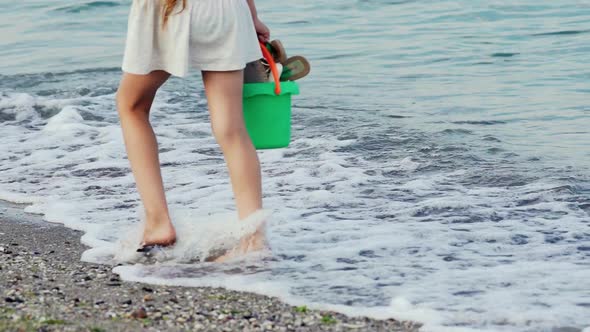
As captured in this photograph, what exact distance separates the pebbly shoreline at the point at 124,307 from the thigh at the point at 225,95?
709 mm

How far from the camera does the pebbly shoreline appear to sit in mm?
3638

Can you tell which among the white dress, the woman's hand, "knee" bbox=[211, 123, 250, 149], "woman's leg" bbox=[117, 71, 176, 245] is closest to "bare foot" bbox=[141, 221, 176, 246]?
"woman's leg" bbox=[117, 71, 176, 245]

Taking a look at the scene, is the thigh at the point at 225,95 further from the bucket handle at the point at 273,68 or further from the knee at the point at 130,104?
the knee at the point at 130,104

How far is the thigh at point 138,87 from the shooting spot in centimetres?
437

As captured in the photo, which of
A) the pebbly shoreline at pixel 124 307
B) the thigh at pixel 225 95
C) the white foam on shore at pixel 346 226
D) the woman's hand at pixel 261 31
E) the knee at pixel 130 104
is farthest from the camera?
the woman's hand at pixel 261 31

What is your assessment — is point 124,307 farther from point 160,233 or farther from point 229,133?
point 229,133

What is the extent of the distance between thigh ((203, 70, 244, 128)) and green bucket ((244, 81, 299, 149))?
0.63 feet

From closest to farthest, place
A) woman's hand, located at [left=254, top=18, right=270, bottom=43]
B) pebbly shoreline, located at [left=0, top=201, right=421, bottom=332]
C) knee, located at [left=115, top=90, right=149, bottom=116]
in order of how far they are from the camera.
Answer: pebbly shoreline, located at [left=0, top=201, right=421, bottom=332], knee, located at [left=115, top=90, right=149, bottom=116], woman's hand, located at [left=254, top=18, right=270, bottom=43]

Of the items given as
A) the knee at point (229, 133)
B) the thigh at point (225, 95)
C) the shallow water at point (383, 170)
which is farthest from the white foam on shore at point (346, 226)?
the thigh at point (225, 95)

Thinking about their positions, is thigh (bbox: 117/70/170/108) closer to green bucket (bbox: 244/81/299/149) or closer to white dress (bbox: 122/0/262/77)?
white dress (bbox: 122/0/262/77)

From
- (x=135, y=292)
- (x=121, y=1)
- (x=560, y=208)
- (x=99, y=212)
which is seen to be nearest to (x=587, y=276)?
(x=560, y=208)

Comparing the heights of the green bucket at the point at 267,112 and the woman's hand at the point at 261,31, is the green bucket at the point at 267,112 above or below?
below

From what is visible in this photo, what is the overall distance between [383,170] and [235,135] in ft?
8.84

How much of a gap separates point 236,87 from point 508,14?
1256 centimetres
